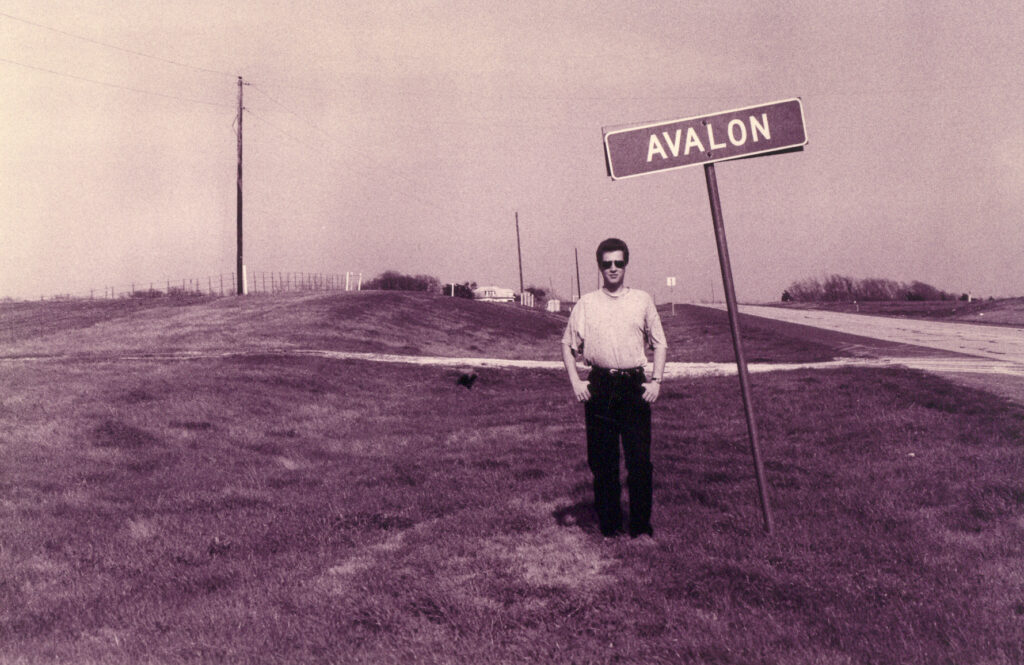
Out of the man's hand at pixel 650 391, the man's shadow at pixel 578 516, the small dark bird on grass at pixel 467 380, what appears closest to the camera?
the man's hand at pixel 650 391

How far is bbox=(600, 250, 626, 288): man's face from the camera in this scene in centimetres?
534

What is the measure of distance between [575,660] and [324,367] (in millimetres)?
16188

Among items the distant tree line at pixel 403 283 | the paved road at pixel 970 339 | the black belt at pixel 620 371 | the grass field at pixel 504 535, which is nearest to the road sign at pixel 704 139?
the black belt at pixel 620 371

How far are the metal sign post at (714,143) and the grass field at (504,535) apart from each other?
3.47 ft

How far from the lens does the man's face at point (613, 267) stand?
5.34m

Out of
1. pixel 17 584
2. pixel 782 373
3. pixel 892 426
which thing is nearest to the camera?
pixel 17 584

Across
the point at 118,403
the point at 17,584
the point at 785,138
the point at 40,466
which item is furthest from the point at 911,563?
the point at 118,403

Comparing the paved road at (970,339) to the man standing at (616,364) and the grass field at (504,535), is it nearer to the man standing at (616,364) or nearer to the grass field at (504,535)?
the grass field at (504,535)

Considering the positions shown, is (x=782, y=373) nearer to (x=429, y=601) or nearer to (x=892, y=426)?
(x=892, y=426)

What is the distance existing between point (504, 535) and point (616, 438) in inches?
47.2

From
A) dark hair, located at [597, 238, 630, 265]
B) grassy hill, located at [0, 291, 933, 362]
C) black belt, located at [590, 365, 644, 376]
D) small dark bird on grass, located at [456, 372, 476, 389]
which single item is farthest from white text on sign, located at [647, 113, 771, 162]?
grassy hill, located at [0, 291, 933, 362]

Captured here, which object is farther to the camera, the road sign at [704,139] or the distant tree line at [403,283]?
the distant tree line at [403,283]

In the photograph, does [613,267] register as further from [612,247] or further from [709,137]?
[709,137]

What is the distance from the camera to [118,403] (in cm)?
1298
